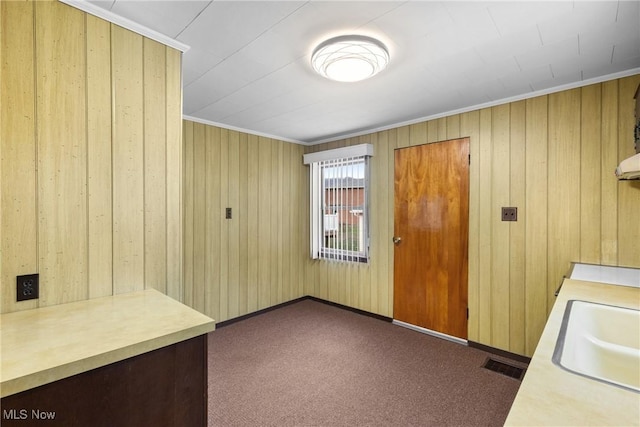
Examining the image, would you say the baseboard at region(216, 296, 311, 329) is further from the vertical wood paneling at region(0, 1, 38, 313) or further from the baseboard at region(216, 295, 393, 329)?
the vertical wood paneling at region(0, 1, 38, 313)

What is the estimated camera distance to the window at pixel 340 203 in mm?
3660

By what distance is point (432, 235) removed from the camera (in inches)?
122

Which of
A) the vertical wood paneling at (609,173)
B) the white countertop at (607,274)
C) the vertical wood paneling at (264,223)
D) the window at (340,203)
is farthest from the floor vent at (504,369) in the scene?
the vertical wood paneling at (264,223)

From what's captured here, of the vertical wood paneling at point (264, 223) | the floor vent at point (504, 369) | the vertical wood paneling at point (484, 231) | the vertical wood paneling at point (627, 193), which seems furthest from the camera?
the vertical wood paneling at point (264, 223)

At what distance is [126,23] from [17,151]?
0.81m

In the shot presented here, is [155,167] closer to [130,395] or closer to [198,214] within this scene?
[130,395]

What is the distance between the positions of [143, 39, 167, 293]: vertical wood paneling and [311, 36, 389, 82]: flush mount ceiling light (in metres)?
0.90

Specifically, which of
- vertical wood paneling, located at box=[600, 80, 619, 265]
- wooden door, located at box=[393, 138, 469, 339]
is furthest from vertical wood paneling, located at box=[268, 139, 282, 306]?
vertical wood paneling, located at box=[600, 80, 619, 265]

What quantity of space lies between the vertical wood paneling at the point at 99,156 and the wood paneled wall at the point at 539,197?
8.99 feet

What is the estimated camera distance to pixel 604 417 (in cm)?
67

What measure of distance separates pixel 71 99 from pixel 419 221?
2.93 meters

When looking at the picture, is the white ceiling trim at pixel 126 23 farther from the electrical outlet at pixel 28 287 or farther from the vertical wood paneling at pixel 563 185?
the vertical wood paneling at pixel 563 185

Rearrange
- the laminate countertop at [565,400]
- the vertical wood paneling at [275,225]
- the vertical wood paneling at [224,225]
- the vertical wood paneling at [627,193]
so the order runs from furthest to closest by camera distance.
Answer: the vertical wood paneling at [275,225] < the vertical wood paneling at [224,225] < the vertical wood paneling at [627,193] < the laminate countertop at [565,400]

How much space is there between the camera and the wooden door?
2.92 meters
